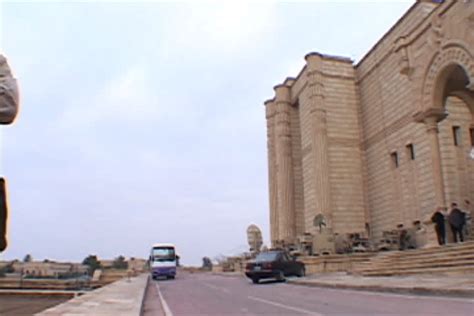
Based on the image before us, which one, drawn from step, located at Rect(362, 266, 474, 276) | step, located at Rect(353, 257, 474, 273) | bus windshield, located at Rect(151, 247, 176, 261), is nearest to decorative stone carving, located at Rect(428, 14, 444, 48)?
step, located at Rect(353, 257, 474, 273)

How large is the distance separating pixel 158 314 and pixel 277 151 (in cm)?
3472

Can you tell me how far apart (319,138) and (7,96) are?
3506cm

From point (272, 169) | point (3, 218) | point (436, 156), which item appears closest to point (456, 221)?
point (436, 156)

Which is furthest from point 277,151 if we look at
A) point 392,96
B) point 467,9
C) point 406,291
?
point 406,291

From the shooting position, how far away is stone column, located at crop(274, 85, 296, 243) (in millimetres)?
43125

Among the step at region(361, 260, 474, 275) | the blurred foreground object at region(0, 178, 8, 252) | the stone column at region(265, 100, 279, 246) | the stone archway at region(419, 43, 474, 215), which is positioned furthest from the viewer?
the stone column at region(265, 100, 279, 246)

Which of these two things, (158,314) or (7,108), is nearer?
(7,108)

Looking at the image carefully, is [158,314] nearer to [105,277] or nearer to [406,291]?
[406,291]

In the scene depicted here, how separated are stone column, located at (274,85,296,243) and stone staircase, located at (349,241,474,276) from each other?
2226 cm

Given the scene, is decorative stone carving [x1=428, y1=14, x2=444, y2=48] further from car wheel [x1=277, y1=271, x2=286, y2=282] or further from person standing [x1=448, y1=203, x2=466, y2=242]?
car wheel [x1=277, y1=271, x2=286, y2=282]

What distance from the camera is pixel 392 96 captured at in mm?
33031

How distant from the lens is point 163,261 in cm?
3319

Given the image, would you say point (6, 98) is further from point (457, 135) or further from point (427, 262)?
point (457, 135)

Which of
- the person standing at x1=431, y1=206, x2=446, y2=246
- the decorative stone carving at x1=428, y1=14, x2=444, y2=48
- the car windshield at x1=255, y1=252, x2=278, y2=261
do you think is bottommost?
the car windshield at x1=255, y1=252, x2=278, y2=261
